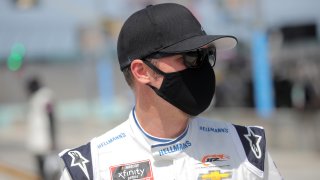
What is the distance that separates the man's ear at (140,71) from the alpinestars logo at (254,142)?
40cm

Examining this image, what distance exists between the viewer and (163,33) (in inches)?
77.9

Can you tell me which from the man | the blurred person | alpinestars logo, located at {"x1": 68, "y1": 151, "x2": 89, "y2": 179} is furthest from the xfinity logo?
the blurred person

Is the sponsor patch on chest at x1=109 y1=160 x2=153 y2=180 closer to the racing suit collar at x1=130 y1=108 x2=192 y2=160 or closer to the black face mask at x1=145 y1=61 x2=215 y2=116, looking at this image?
the racing suit collar at x1=130 y1=108 x2=192 y2=160

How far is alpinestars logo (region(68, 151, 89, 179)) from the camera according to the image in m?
1.98

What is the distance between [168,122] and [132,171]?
0.66 feet

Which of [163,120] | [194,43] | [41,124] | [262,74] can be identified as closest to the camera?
[194,43]

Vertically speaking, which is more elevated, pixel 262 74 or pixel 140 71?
pixel 140 71

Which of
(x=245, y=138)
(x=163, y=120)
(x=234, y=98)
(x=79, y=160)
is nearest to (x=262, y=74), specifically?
(x=234, y=98)

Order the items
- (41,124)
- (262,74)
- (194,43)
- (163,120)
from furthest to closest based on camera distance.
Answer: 1. (262,74)
2. (41,124)
3. (163,120)
4. (194,43)

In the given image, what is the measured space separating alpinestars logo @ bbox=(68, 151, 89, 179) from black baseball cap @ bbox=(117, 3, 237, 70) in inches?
13.6

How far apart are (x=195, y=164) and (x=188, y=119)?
16cm

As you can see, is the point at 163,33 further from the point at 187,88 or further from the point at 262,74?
the point at 262,74

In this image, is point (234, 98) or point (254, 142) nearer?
point (254, 142)

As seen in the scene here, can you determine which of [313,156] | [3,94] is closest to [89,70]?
[3,94]
